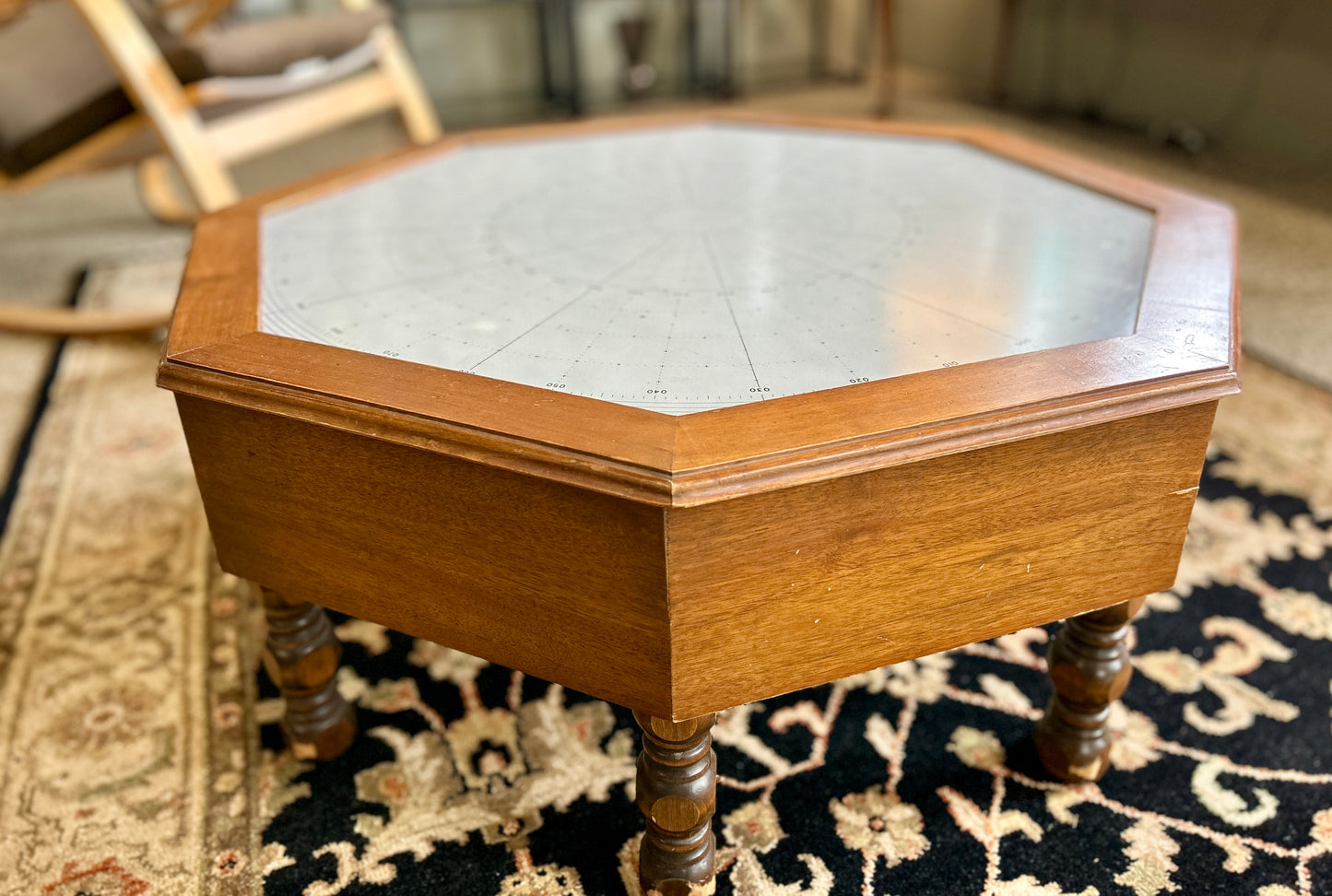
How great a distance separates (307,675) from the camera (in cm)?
104

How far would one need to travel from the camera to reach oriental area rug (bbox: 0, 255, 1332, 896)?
96cm

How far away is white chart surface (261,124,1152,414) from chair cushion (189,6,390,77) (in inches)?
30.9

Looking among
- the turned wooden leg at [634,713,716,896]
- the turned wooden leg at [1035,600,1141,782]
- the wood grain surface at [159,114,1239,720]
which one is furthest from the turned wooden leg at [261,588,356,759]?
the turned wooden leg at [1035,600,1141,782]

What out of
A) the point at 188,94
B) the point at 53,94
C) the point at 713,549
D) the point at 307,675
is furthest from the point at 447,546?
the point at 53,94

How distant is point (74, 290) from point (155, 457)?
1.01m

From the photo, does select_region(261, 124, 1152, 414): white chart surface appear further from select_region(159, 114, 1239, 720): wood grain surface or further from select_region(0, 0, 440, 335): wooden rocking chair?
select_region(0, 0, 440, 335): wooden rocking chair

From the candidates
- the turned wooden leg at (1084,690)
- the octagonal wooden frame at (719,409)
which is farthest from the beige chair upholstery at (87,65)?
the turned wooden leg at (1084,690)

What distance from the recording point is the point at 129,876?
3.16 ft

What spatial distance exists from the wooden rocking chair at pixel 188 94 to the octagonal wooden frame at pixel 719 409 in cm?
122

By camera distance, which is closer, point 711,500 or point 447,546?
point 711,500

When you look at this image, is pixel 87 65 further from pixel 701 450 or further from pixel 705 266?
pixel 701 450

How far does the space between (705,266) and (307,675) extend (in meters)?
0.60

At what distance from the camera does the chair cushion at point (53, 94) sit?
6.43 ft

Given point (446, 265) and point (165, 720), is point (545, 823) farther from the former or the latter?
point (446, 265)
